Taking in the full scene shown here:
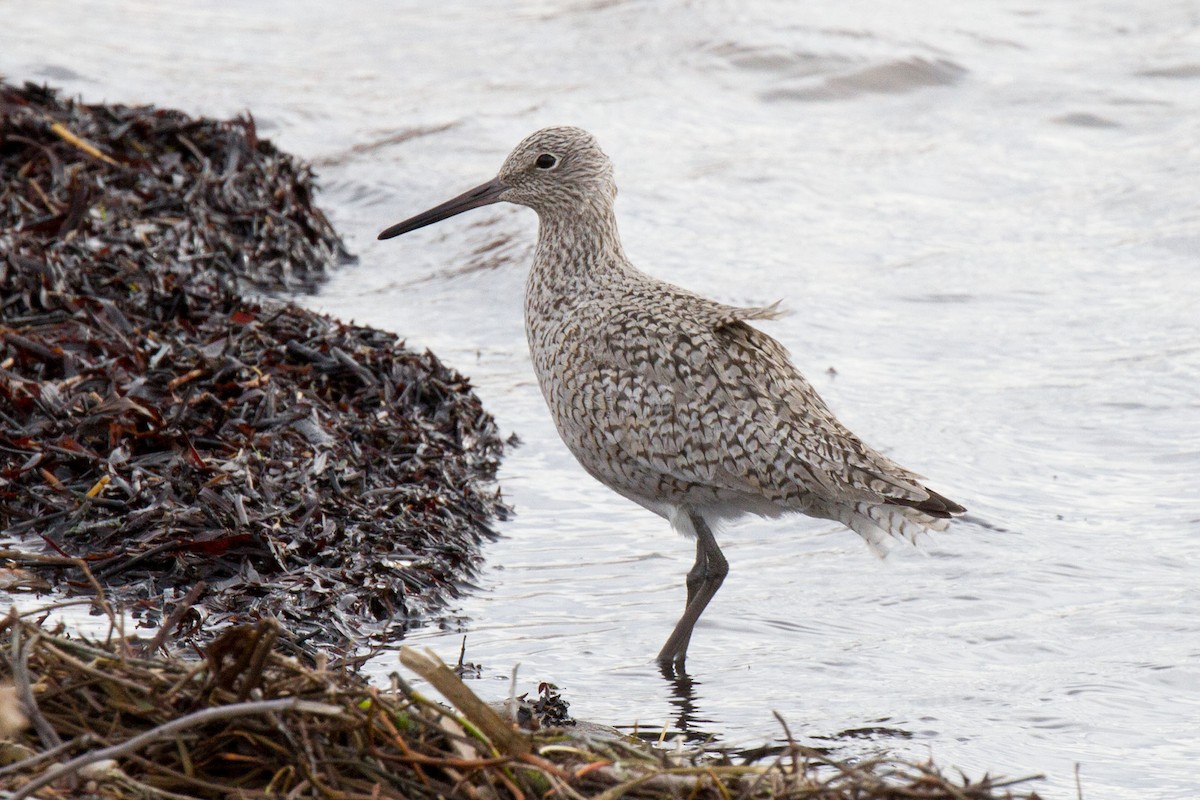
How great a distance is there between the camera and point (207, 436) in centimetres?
577

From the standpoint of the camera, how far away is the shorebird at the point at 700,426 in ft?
16.6

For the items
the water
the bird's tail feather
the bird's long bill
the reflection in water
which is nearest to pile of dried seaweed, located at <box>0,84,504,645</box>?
the water

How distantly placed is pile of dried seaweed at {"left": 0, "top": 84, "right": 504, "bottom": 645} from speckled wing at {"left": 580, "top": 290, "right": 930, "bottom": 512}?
976 millimetres

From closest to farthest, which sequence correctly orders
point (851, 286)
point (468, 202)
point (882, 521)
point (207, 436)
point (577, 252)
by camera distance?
1. point (882, 521)
2. point (207, 436)
3. point (577, 252)
4. point (468, 202)
5. point (851, 286)

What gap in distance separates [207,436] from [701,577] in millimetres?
1952

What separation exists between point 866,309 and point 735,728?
4.39m

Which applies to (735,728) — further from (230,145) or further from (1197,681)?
(230,145)

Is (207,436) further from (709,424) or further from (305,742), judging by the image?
(305,742)

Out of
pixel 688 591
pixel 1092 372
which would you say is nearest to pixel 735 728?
pixel 688 591

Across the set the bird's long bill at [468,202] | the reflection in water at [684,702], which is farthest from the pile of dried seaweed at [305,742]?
the bird's long bill at [468,202]

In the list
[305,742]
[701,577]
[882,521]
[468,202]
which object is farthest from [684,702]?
[468,202]

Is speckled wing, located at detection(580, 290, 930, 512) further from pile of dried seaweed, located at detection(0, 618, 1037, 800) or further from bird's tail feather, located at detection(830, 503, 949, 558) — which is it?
pile of dried seaweed, located at detection(0, 618, 1037, 800)

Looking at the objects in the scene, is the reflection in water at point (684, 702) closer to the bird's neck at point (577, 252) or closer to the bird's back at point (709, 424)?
the bird's back at point (709, 424)

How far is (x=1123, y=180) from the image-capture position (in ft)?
34.2
